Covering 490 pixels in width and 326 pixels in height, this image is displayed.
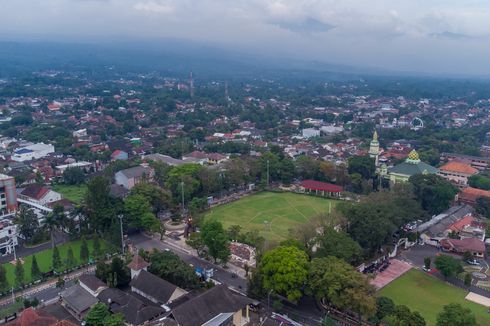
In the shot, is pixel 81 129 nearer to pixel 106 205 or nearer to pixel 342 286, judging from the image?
pixel 106 205

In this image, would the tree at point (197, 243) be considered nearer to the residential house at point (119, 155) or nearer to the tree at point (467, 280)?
the tree at point (467, 280)

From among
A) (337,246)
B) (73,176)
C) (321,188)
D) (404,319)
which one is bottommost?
(73,176)

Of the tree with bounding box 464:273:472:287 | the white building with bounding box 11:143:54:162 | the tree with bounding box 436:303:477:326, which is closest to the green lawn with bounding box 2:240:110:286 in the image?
the tree with bounding box 436:303:477:326

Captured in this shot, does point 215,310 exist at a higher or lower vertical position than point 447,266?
lower

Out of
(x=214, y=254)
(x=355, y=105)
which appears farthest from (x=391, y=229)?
(x=355, y=105)

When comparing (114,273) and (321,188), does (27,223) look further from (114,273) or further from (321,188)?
(321,188)

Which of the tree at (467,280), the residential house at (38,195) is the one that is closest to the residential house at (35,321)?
the residential house at (38,195)

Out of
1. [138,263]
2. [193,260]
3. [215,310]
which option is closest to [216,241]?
[193,260]
